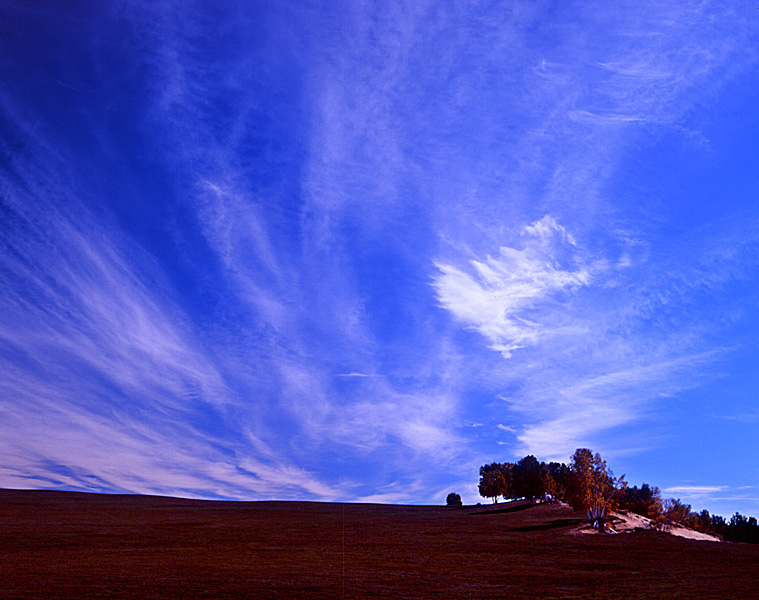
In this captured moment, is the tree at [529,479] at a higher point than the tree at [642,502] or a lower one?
higher

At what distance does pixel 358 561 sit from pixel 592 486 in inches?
1103

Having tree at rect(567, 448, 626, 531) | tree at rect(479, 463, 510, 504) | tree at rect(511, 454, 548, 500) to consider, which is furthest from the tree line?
tree at rect(479, 463, 510, 504)

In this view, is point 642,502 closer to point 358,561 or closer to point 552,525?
point 552,525

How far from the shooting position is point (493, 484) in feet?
316

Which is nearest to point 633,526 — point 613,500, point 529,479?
point 613,500

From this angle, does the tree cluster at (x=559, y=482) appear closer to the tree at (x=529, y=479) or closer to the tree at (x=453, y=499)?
the tree at (x=529, y=479)

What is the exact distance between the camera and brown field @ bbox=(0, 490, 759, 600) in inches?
894

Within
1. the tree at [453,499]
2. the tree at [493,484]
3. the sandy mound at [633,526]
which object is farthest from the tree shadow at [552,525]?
the tree at [453,499]

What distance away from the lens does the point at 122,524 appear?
5050 centimetres

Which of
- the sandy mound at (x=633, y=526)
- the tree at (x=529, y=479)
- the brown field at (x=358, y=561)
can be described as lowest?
the brown field at (x=358, y=561)

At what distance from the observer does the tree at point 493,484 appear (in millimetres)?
95438

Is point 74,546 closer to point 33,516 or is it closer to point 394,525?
point 33,516

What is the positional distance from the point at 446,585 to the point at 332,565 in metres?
8.37

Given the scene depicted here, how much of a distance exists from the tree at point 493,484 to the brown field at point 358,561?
4431 cm
